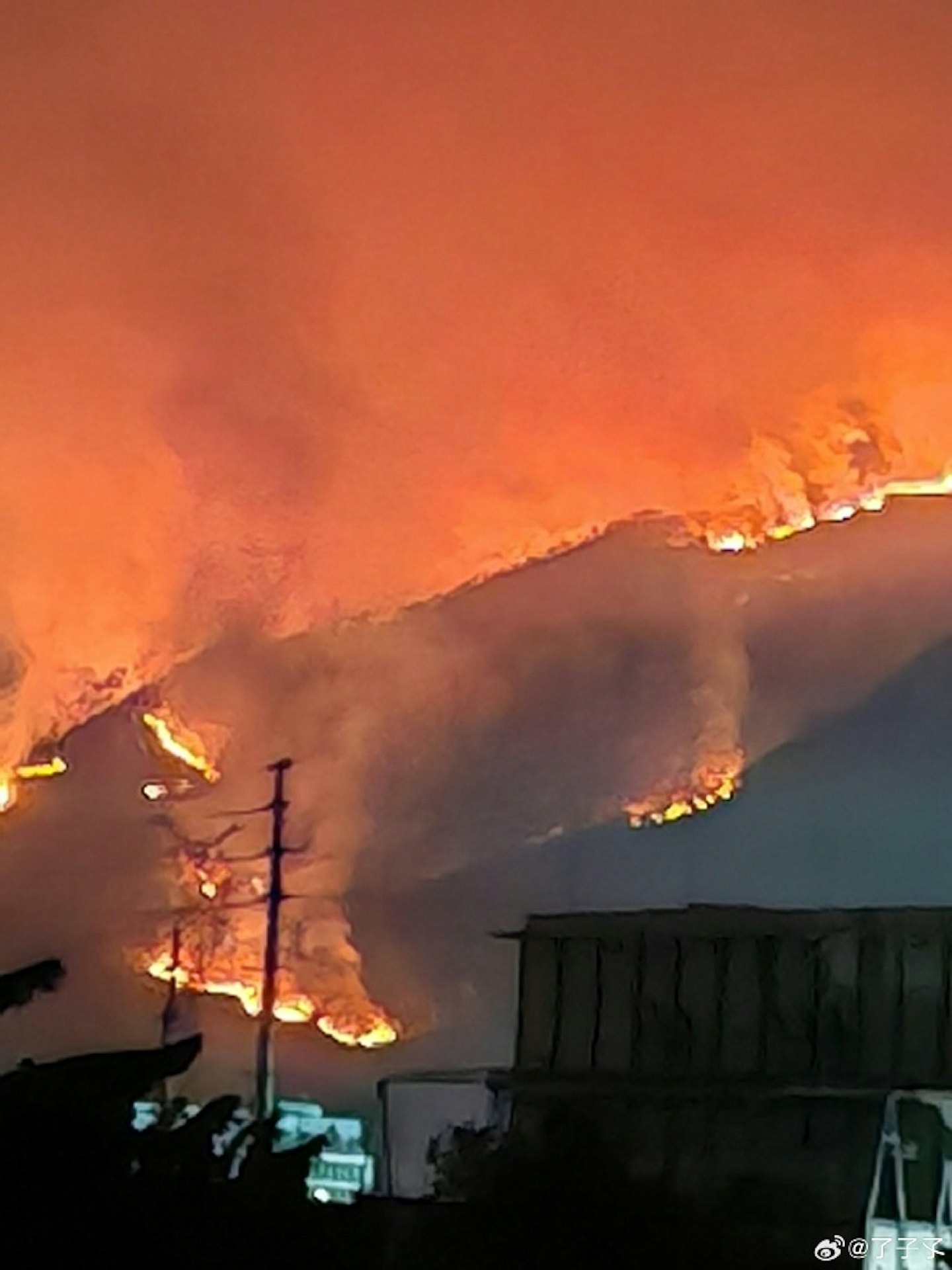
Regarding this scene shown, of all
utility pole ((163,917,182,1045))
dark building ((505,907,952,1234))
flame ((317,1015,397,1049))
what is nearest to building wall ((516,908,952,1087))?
dark building ((505,907,952,1234))

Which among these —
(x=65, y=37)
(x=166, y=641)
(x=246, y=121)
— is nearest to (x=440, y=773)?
(x=166, y=641)

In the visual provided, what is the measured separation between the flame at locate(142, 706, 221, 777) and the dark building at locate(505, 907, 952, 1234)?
0.33 meters

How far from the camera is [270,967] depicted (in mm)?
1408

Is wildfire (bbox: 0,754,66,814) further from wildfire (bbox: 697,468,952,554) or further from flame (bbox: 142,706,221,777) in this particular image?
wildfire (bbox: 697,468,952,554)

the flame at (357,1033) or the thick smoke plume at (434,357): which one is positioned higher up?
the thick smoke plume at (434,357)

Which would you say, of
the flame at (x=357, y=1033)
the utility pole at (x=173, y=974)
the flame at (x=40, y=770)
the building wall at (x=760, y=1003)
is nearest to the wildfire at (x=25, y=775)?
the flame at (x=40, y=770)

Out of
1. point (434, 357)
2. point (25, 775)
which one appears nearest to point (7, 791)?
point (25, 775)

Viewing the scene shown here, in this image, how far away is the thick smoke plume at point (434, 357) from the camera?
4.77 ft

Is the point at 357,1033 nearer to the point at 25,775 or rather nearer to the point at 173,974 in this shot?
the point at 173,974

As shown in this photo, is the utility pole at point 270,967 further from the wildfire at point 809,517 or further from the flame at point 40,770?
the wildfire at point 809,517

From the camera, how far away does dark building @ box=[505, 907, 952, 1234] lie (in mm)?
1269

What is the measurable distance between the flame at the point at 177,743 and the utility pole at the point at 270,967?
0.06 m

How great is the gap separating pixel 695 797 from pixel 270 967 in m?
→ 0.34

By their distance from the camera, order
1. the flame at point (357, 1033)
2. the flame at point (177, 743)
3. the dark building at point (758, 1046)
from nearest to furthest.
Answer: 1. the dark building at point (758, 1046)
2. the flame at point (357, 1033)
3. the flame at point (177, 743)
